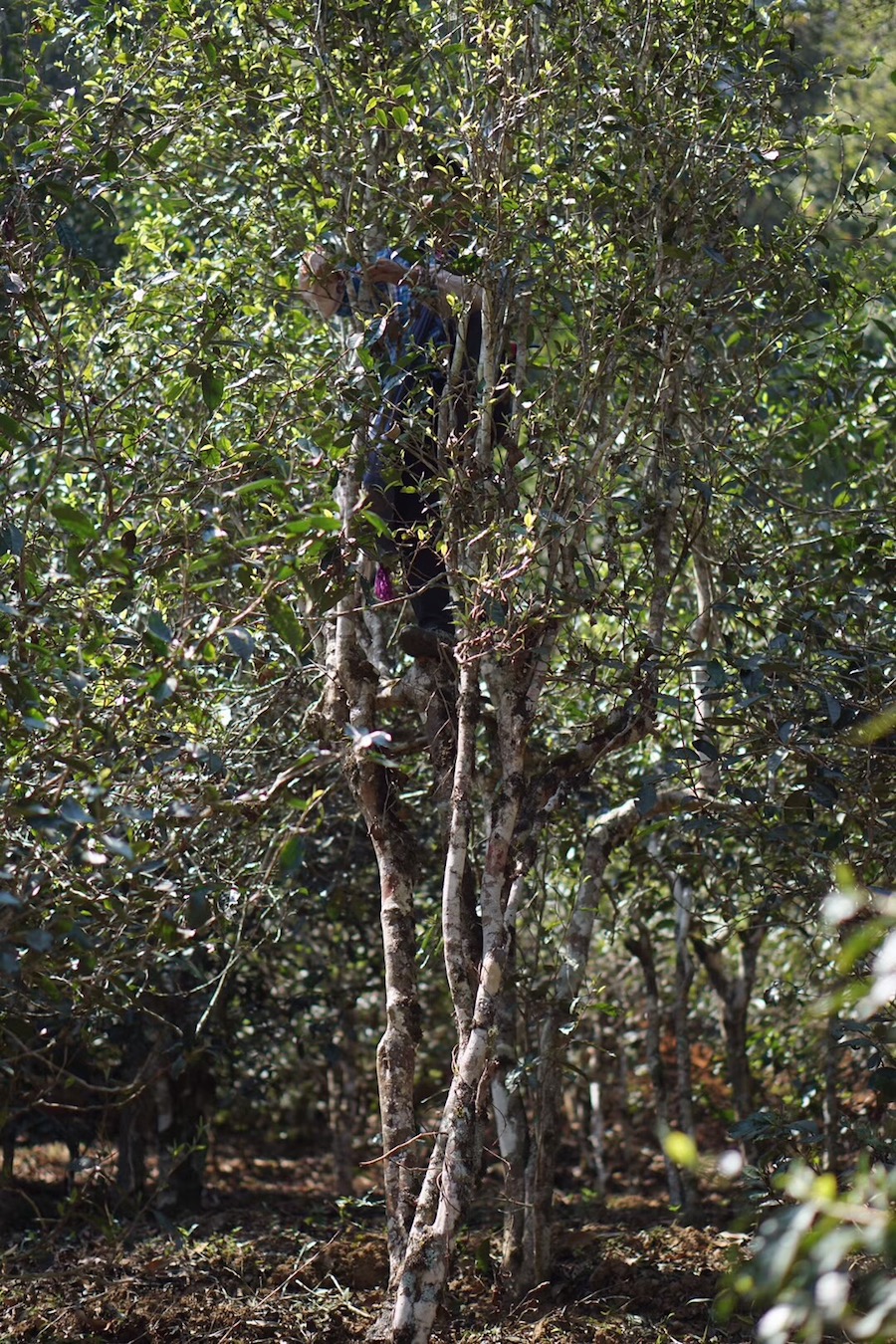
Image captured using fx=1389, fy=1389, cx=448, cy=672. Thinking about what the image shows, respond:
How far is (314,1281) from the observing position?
467 cm

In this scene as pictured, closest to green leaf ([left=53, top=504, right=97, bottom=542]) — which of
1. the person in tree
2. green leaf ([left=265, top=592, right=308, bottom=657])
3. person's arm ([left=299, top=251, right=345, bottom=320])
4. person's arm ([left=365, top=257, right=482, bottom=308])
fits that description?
green leaf ([left=265, top=592, right=308, bottom=657])

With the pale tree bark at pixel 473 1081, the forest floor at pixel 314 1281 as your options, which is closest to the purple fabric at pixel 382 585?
the pale tree bark at pixel 473 1081

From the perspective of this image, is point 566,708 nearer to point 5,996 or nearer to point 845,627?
point 845,627

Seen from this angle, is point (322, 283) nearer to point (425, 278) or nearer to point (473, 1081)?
point (425, 278)

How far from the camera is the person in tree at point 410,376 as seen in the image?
389 centimetres

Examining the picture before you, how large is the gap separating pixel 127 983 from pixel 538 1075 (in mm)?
1287

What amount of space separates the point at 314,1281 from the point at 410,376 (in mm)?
2993

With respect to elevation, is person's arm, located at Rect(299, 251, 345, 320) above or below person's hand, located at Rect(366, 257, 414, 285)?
above

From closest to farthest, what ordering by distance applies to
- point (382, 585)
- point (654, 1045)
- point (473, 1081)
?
point (473, 1081) → point (382, 585) → point (654, 1045)

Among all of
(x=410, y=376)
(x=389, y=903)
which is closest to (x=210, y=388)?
(x=410, y=376)

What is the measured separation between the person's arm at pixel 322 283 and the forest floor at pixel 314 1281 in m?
2.95

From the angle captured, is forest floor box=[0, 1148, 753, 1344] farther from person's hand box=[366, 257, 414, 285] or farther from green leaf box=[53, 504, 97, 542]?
person's hand box=[366, 257, 414, 285]

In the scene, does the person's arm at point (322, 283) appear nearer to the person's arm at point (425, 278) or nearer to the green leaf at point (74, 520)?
the person's arm at point (425, 278)

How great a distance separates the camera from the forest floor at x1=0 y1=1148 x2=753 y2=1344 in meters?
4.17
